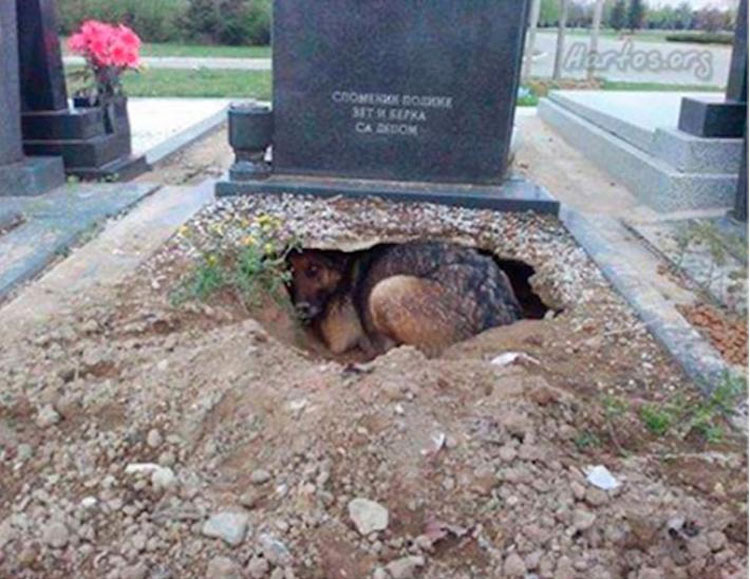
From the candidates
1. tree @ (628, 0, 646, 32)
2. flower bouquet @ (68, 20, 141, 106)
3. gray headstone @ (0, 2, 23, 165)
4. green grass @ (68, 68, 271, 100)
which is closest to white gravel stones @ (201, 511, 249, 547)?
gray headstone @ (0, 2, 23, 165)

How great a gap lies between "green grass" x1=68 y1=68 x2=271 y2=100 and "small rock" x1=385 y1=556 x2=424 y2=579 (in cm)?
1034

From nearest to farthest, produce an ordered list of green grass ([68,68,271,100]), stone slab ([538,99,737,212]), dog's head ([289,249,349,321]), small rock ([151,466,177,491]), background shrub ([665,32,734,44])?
small rock ([151,466,177,491])
dog's head ([289,249,349,321])
stone slab ([538,99,737,212])
green grass ([68,68,271,100])
background shrub ([665,32,734,44])

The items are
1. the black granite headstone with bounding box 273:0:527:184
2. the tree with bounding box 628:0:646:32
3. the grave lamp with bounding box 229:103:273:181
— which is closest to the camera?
the black granite headstone with bounding box 273:0:527:184

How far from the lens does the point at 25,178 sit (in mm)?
5023

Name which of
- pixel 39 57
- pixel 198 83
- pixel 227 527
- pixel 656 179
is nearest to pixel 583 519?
pixel 227 527

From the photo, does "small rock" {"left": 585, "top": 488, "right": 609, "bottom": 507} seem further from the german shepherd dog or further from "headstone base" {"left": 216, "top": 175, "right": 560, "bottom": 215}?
"headstone base" {"left": 216, "top": 175, "right": 560, "bottom": 215}

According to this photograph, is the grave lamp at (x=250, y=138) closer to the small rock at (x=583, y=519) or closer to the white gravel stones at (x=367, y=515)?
the white gravel stones at (x=367, y=515)

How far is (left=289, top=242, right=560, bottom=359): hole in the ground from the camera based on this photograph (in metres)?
3.47

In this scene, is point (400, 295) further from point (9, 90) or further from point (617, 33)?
point (617, 33)

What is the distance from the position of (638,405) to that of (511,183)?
283 centimetres

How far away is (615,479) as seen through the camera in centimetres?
211

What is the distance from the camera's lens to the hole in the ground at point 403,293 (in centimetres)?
347

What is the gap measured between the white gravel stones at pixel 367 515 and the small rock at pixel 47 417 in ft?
Answer: 3.10

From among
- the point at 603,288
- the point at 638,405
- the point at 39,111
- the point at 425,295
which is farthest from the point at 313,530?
the point at 39,111
